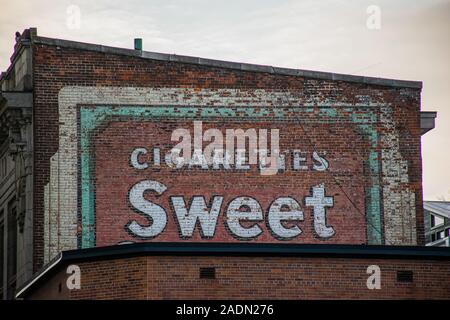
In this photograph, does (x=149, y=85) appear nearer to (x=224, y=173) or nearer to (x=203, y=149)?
(x=203, y=149)

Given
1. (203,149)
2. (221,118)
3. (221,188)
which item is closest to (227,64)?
(221,118)

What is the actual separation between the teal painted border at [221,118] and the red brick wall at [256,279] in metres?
7.95

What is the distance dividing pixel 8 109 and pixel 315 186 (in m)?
Answer: 10.1

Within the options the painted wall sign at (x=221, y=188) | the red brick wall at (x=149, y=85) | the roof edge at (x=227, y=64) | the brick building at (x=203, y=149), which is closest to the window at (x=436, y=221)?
the brick building at (x=203, y=149)

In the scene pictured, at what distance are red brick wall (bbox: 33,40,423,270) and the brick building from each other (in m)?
0.03

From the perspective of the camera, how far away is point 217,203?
52.5m

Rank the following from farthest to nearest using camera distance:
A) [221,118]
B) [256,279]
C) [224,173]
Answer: [221,118] < [224,173] < [256,279]

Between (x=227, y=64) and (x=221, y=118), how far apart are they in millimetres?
1736

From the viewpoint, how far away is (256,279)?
43.7 metres

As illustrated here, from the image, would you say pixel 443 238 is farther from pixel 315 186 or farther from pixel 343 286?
pixel 343 286

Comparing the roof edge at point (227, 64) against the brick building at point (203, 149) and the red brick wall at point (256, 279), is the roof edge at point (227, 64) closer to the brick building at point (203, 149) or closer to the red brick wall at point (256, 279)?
the brick building at point (203, 149)

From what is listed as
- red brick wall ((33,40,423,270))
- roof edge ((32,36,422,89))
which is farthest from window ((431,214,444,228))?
roof edge ((32,36,422,89))
